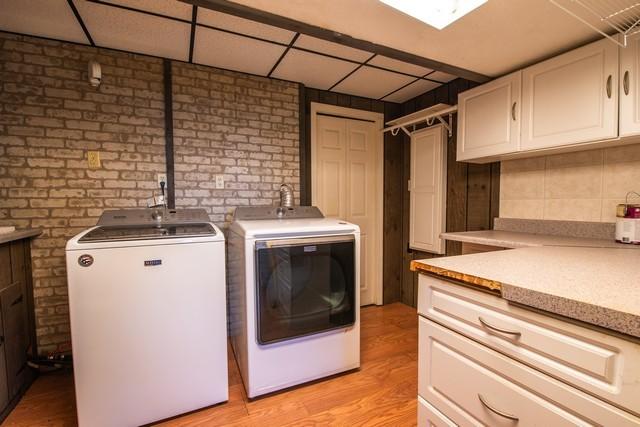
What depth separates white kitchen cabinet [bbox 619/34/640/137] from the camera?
1.38 metres

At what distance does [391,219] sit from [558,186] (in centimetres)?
153

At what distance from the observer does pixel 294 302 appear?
1786mm

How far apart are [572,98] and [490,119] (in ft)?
1.52

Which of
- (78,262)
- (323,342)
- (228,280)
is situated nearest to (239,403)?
(323,342)

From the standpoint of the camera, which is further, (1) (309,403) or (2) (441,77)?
(2) (441,77)

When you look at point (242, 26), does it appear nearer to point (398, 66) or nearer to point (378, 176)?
point (398, 66)

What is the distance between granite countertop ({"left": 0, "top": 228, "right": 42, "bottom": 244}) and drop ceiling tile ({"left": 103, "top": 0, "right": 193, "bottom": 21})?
4.50 feet

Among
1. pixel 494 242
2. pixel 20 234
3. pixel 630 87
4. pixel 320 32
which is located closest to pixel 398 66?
pixel 320 32

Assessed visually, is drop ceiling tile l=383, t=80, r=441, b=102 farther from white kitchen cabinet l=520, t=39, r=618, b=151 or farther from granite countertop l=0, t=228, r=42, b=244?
granite countertop l=0, t=228, r=42, b=244

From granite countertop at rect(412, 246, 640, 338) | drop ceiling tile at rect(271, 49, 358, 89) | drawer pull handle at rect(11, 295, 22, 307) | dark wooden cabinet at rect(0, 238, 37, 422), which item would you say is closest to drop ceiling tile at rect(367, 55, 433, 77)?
drop ceiling tile at rect(271, 49, 358, 89)

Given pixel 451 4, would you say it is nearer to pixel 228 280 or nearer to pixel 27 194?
pixel 228 280

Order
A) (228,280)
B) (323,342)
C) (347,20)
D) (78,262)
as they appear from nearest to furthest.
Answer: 1. (78,262)
2. (347,20)
3. (323,342)
4. (228,280)

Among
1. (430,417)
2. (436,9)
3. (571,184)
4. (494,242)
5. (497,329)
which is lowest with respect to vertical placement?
(430,417)

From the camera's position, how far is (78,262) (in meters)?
1.37
